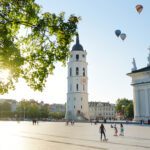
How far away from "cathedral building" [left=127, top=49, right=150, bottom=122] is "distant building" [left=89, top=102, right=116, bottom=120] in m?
91.3

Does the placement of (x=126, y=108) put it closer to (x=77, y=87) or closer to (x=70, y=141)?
(x=77, y=87)

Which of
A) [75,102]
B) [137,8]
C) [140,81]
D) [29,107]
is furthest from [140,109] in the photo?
[29,107]

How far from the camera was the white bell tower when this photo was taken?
8213 cm

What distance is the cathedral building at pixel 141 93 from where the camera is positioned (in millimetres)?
46594

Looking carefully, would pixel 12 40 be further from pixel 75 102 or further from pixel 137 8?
pixel 75 102

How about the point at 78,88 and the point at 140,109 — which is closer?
the point at 140,109

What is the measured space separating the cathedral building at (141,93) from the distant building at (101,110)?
9125cm

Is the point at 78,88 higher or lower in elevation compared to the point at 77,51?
lower

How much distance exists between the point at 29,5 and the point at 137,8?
2363 cm

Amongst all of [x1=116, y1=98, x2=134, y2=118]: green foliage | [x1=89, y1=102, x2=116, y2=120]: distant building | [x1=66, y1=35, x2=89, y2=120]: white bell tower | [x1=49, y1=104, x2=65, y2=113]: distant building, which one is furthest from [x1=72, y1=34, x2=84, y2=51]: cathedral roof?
[x1=49, y1=104, x2=65, y2=113]: distant building

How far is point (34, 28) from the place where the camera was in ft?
34.3

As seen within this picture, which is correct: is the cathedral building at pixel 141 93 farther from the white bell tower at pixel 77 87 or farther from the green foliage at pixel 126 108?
the green foliage at pixel 126 108

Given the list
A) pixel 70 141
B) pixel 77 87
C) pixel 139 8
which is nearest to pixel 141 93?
pixel 139 8

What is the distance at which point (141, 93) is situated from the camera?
159ft
